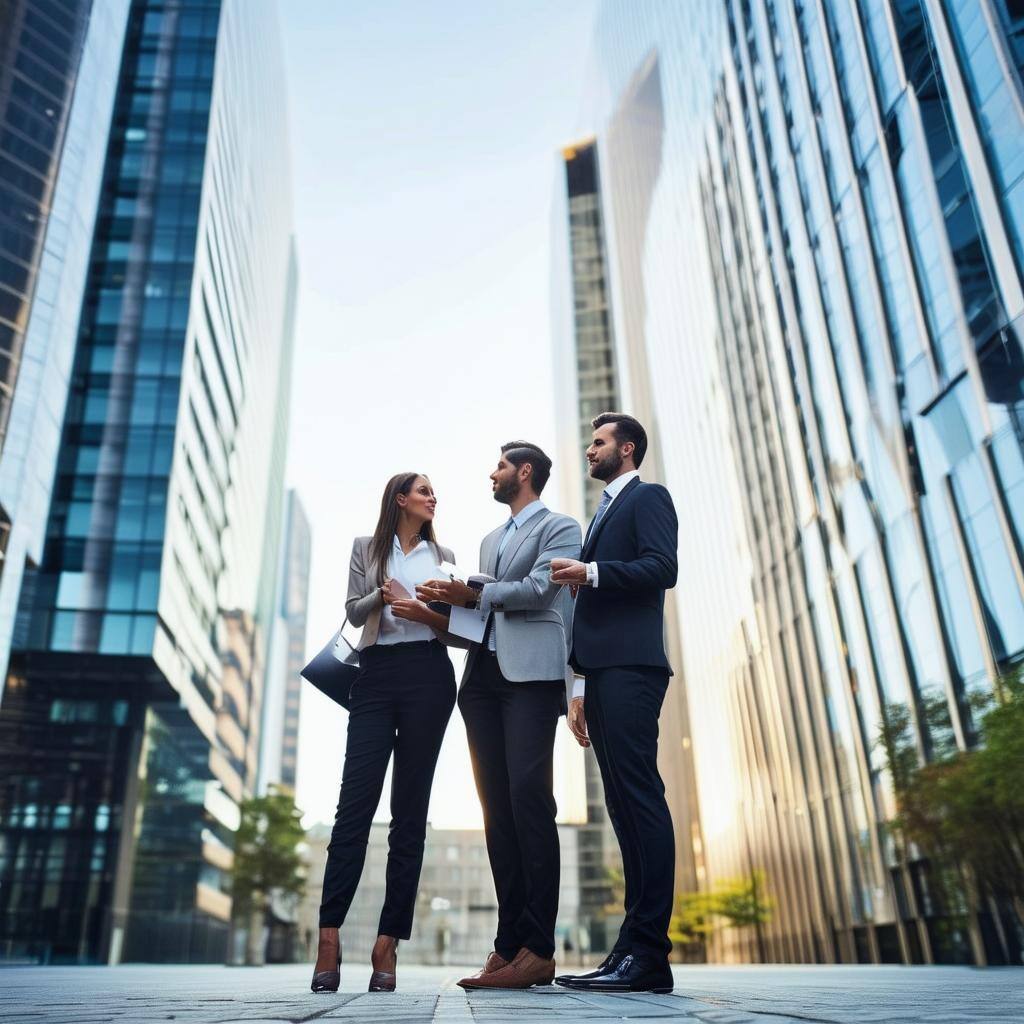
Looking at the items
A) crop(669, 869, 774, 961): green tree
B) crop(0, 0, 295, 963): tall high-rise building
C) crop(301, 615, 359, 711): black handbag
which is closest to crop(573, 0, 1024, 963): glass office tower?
crop(669, 869, 774, 961): green tree

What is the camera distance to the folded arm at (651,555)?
164 inches

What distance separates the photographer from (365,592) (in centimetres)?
489

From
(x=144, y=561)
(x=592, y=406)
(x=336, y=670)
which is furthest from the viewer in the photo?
(x=592, y=406)

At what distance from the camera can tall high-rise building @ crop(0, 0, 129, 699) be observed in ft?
85.1

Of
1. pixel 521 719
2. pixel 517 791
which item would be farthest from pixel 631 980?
pixel 521 719

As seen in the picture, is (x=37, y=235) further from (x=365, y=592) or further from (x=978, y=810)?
(x=365, y=592)

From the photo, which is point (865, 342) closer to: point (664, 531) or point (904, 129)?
point (904, 129)

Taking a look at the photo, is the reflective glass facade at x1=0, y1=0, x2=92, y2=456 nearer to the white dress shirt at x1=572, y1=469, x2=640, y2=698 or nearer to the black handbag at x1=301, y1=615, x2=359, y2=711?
the black handbag at x1=301, y1=615, x2=359, y2=711

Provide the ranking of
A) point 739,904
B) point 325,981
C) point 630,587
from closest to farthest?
1. point 325,981
2. point 630,587
3. point 739,904

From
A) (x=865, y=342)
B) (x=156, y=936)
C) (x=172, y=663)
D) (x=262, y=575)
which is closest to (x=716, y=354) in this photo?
(x=865, y=342)

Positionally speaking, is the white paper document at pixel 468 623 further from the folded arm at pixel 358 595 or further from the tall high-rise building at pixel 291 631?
the tall high-rise building at pixel 291 631

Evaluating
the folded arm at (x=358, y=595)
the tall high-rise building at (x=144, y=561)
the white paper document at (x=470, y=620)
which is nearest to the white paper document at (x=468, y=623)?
the white paper document at (x=470, y=620)

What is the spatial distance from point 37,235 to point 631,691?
27851 millimetres

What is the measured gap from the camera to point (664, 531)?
173 inches
